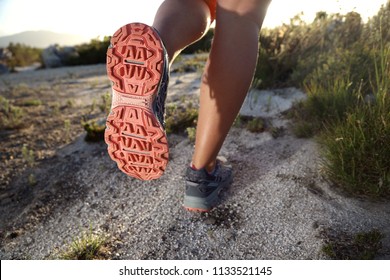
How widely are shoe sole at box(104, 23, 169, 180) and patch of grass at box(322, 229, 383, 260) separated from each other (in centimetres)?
81

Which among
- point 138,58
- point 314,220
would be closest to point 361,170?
point 314,220

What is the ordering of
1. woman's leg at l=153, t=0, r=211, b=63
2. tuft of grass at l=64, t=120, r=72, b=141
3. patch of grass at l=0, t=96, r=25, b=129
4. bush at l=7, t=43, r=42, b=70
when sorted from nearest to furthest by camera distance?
woman's leg at l=153, t=0, r=211, b=63
tuft of grass at l=64, t=120, r=72, b=141
patch of grass at l=0, t=96, r=25, b=129
bush at l=7, t=43, r=42, b=70

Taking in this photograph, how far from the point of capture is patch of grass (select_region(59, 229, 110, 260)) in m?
1.63

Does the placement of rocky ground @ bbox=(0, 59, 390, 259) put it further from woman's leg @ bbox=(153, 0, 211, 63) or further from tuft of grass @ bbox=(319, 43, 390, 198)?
woman's leg @ bbox=(153, 0, 211, 63)

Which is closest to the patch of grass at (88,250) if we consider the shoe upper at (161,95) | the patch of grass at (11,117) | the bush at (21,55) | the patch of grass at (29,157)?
the shoe upper at (161,95)

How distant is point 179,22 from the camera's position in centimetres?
152

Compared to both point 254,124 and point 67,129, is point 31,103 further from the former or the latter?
point 254,124

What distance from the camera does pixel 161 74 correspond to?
1396 millimetres

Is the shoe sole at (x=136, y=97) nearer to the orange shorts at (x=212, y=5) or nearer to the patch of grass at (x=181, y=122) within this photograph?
the orange shorts at (x=212, y=5)

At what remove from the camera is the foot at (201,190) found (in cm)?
184

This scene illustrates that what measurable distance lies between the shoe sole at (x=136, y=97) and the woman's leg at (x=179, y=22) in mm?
112

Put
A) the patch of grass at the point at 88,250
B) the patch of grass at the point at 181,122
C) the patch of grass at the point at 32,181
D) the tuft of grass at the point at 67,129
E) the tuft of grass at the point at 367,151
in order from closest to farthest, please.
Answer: the patch of grass at the point at 88,250, the tuft of grass at the point at 367,151, the patch of grass at the point at 32,181, the patch of grass at the point at 181,122, the tuft of grass at the point at 67,129

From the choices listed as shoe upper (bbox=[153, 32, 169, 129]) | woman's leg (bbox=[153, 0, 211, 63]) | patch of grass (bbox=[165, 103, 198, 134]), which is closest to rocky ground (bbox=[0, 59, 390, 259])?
patch of grass (bbox=[165, 103, 198, 134])
